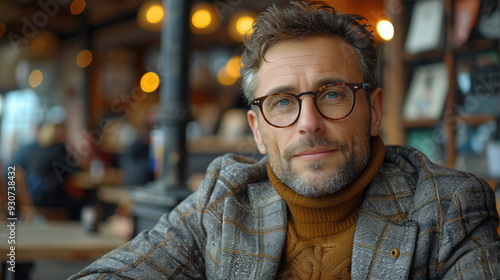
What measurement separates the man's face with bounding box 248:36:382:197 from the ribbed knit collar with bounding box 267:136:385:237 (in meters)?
0.03

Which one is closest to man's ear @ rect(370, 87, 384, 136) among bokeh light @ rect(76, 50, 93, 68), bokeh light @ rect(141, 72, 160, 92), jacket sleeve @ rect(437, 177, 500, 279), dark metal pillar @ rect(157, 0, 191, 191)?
A: jacket sleeve @ rect(437, 177, 500, 279)

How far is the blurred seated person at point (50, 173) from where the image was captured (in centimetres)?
459

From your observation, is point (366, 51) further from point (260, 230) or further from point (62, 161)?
point (62, 161)

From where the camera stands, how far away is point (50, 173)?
4707mm

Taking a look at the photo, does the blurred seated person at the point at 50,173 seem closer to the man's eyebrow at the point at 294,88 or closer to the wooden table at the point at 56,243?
the wooden table at the point at 56,243

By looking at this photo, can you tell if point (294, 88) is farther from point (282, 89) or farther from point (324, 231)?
point (324, 231)

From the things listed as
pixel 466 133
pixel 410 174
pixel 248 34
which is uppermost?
pixel 248 34

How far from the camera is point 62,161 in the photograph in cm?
486

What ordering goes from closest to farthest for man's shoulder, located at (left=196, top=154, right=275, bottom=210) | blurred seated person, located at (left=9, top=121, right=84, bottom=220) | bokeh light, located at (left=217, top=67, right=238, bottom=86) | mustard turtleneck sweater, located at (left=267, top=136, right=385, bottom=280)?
mustard turtleneck sweater, located at (left=267, top=136, right=385, bottom=280) < man's shoulder, located at (left=196, top=154, right=275, bottom=210) < blurred seated person, located at (left=9, top=121, right=84, bottom=220) < bokeh light, located at (left=217, top=67, right=238, bottom=86)

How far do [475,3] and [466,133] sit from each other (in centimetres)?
77

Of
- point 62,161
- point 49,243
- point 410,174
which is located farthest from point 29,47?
point 410,174

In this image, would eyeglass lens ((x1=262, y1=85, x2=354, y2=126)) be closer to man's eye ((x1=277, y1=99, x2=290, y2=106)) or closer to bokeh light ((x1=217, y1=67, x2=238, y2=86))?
man's eye ((x1=277, y1=99, x2=290, y2=106))

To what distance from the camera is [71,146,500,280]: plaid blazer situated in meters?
1.07

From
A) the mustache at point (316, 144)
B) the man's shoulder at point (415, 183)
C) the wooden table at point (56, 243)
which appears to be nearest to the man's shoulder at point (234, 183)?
the mustache at point (316, 144)
